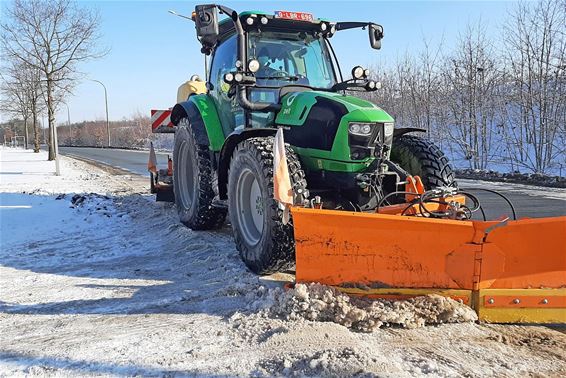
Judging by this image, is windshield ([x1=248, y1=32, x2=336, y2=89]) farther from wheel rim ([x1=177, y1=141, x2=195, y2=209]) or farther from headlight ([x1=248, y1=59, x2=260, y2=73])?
wheel rim ([x1=177, y1=141, x2=195, y2=209])

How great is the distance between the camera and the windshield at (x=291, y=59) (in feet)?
15.6

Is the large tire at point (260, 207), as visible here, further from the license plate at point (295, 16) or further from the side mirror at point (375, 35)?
the side mirror at point (375, 35)

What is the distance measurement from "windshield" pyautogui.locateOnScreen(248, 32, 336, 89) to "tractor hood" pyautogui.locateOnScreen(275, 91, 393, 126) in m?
0.38

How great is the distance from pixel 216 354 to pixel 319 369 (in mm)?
578

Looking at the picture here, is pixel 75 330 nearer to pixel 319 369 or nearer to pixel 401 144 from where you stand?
pixel 319 369

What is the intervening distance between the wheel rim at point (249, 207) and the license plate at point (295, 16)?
1.72 metres

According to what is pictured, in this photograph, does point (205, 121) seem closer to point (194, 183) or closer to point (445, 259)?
point (194, 183)

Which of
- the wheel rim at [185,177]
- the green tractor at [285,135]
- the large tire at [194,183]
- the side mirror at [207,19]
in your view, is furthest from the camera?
the wheel rim at [185,177]

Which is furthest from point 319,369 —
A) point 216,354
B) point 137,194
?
point 137,194

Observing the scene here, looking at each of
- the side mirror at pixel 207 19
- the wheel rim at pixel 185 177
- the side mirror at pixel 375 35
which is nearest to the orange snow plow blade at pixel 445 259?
the side mirror at pixel 207 19

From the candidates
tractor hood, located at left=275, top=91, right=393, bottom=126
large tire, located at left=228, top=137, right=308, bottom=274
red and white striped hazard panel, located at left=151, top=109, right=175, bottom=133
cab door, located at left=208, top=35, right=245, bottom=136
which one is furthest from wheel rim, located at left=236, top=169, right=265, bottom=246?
red and white striped hazard panel, located at left=151, top=109, right=175, bottom=133

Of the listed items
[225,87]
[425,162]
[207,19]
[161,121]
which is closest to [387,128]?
[425,162]

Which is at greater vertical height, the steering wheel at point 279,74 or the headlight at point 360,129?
the steering wheel at point 279,74

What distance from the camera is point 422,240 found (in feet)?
9.86
